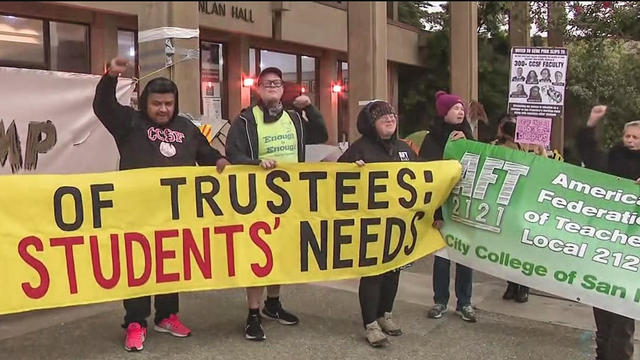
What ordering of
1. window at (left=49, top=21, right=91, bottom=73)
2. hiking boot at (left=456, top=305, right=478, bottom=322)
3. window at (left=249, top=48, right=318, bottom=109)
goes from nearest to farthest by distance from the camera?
hiking boot at (left=456, top=305, right=478, bottom=322)
window at (left=49, top=21, right=91, bottom=73)
window at (left=249, top=48, right=318, bottom=109)

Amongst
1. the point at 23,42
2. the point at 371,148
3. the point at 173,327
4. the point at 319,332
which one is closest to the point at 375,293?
the point at 319,332

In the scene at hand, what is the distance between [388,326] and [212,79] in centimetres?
1049

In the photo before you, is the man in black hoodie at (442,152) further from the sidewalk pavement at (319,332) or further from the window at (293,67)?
the window at (293,67)

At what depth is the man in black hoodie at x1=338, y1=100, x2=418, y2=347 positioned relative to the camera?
4.32 m

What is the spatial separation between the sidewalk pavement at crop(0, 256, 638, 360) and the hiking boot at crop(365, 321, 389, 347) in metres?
0.05

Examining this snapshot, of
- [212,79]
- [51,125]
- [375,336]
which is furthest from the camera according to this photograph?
[212,79]

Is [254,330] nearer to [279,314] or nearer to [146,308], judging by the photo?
[279,314]

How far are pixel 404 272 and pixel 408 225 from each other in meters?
2.44

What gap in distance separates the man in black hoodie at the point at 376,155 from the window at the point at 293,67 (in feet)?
33.3

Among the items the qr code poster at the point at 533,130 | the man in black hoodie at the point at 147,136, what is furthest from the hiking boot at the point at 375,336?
the qr code poster at the point at 533,130

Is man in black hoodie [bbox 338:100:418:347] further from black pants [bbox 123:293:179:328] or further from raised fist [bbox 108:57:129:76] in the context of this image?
raised fist [bbox 108:57:129:76]

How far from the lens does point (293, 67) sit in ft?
54.5

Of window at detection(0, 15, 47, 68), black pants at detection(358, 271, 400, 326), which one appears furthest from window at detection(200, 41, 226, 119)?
black pants at detection(358, 271, 400, 326)

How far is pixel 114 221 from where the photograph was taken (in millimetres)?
4023
